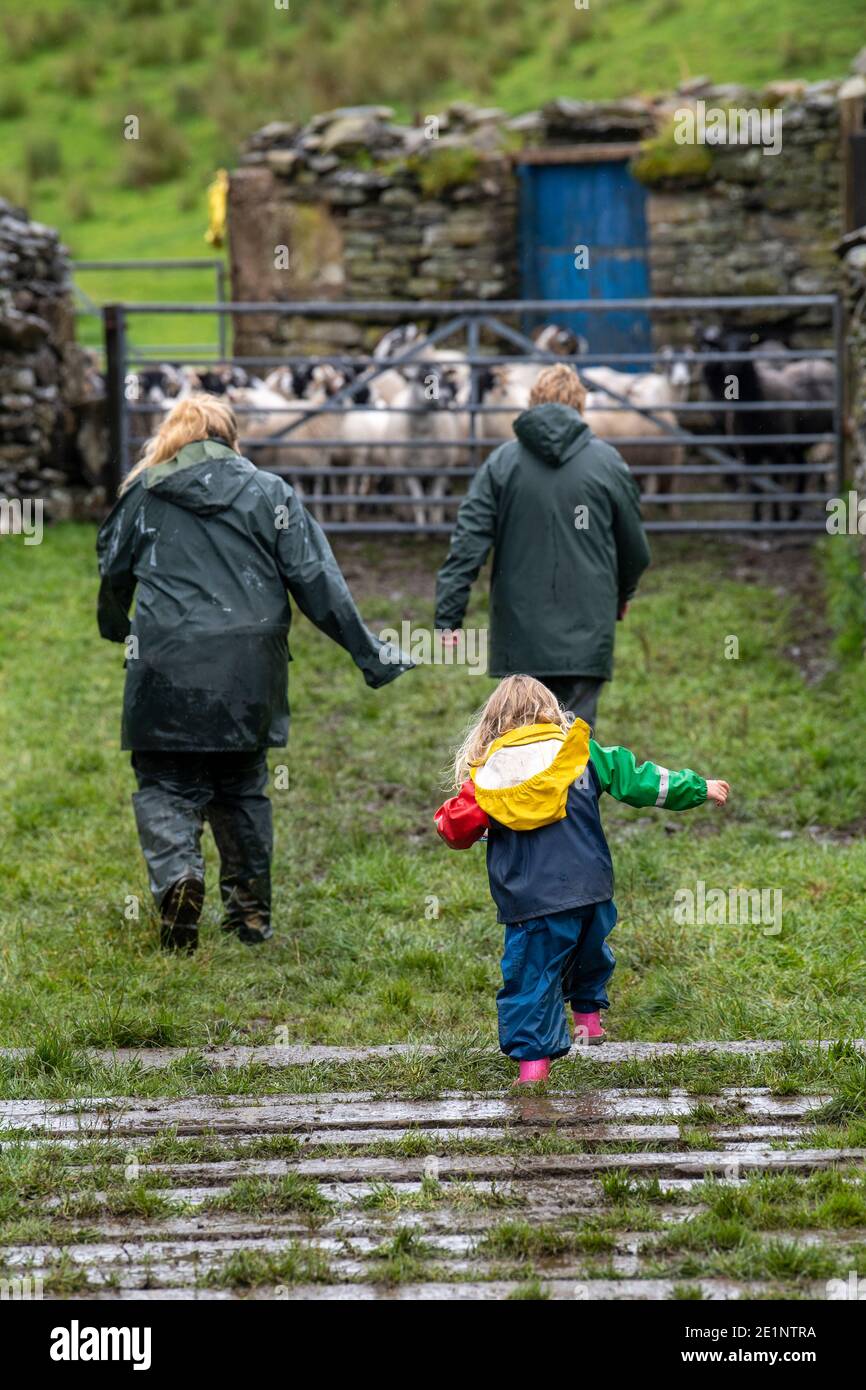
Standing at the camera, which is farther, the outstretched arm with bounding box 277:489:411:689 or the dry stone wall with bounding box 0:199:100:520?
the dry stone wall with bounding box 0:199:100:520

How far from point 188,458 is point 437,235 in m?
10.9

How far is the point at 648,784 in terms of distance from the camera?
15.2 ft

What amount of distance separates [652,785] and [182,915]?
1870 mm

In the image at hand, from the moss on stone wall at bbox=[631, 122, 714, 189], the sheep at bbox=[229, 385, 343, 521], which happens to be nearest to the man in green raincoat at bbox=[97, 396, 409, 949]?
the sheep at bbox=[229, 385, 343, 521]

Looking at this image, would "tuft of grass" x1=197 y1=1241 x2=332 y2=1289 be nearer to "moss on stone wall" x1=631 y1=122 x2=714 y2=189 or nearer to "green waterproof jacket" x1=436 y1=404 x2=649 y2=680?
"green waterproof jacket" x1=436 y1=404 x2=649 y2=680

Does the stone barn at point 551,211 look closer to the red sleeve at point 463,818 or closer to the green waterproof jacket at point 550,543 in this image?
the green waterproof jacket at point 550,543

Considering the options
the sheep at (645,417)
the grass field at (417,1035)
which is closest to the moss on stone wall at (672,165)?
the sheep at (645,417)

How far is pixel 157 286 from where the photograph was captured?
2144 centimetres

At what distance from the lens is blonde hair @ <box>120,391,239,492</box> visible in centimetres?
603

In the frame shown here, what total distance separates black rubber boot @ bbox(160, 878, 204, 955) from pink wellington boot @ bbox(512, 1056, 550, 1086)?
1620 mm

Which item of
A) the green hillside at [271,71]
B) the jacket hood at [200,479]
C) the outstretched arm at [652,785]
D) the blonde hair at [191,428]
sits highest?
the green hillside at [271,71]

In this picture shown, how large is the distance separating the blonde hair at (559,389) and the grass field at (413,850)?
168cm

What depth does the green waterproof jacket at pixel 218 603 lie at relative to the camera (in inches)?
231

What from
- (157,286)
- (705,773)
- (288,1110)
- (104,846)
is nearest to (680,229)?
(157,286)
